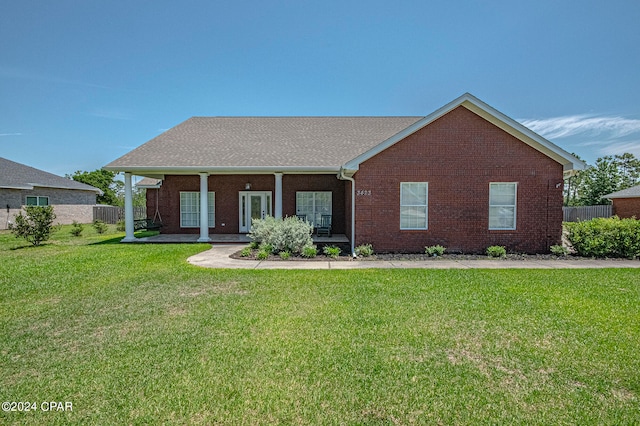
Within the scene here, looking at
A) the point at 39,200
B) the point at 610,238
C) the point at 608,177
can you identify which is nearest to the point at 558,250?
the point at 610,238

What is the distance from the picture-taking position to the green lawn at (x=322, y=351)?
9.84ft

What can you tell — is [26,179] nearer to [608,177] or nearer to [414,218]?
[414,218]

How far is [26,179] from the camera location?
24.0m

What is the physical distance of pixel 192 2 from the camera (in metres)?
12.0

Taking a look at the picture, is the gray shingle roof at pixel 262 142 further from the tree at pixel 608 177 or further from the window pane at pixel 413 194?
the tree at pixel 608 177

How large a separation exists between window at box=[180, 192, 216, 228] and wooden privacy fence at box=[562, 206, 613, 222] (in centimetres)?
2671

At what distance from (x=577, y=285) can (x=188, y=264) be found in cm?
1037

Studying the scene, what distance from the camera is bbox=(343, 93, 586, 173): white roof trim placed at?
11.1m

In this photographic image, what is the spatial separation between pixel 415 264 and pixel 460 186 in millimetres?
3773

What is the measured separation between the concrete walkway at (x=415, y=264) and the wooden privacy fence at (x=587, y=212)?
1886 cm

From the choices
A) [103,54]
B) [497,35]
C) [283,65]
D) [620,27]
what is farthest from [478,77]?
[103,54]

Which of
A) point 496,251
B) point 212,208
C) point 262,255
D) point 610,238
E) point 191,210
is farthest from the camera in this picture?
point 191,210

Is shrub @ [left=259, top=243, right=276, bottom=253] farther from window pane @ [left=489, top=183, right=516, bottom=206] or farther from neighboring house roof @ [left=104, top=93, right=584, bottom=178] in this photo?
window pane @ [left=489, top=183, right=516, bottom=206]

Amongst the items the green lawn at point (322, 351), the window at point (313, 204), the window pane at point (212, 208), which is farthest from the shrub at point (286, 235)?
the window pane at point (212, 208)
